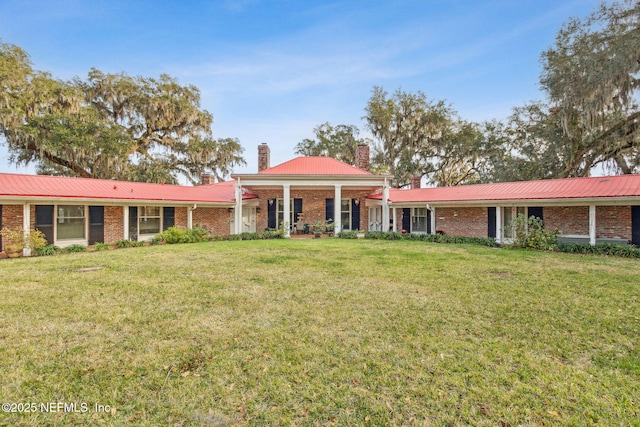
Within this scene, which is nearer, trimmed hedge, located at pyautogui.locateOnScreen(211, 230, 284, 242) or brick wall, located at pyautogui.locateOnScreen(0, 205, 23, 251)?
brick wall, located at pyautogui.locateOnScreen(0, 205, 23, 251)

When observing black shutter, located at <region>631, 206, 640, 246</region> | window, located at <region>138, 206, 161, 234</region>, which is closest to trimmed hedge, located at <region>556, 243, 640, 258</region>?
black shutter, located at <region>631, 206, 640, 246</region>

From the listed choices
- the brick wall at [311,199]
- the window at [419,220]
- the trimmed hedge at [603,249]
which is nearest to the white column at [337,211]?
the brick wall at [311,199]

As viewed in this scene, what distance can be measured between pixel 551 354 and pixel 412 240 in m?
11.9

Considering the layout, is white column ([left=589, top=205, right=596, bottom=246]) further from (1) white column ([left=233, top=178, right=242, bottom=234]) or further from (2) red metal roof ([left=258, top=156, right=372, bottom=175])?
(1) white column ([left=233, top=178, right=242, bottom=234])

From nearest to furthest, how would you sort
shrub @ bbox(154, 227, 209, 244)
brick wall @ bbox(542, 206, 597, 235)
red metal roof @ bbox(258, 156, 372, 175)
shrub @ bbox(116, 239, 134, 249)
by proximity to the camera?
brick wall @ bbox(542, 206, 597, 235)
shrub @ bbox(116, 239, 134, 249)
shrub @ bbox(154, 227, 209, 244)
red metal roof @ bbox(258, 156, 372, 175)

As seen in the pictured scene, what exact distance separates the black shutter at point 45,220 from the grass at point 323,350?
5.96m

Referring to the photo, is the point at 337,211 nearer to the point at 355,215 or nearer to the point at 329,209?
the point at 329,209

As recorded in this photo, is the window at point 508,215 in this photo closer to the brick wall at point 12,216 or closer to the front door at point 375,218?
the front door at point 375,218

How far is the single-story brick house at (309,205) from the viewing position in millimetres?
10969

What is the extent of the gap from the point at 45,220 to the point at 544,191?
20.4m

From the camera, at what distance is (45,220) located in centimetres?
1116

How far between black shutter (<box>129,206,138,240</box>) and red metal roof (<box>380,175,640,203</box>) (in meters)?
12.9

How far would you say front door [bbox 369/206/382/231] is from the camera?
18250 millimetres

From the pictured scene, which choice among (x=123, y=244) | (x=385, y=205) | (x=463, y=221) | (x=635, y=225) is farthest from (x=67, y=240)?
(x=635, y=225)
